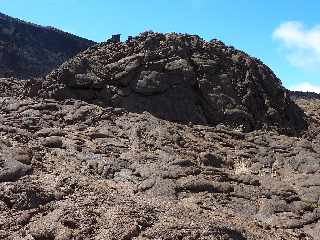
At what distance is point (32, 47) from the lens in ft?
242

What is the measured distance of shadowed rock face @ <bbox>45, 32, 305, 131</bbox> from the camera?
21562mm

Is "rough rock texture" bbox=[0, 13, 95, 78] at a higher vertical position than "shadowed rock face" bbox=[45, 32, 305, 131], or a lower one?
higher

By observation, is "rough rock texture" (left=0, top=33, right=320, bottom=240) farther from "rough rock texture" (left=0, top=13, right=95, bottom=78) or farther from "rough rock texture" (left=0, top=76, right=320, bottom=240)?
"rough rock texture" (left=0, top=13, right=95, bottom=78)

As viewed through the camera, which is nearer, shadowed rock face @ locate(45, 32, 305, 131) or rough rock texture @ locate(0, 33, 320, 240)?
rough rock texture @ locate(0, 33, 320, 240)

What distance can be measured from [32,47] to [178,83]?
5517cm

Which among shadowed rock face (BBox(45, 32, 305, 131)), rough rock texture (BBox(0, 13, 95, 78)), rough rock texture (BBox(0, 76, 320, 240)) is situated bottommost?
rough rock texture (BBox(0, 76, 320, 240))

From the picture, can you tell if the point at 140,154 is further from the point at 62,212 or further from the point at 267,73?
the point at 267,73

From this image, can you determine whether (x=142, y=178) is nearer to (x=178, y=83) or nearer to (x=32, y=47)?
(x=178, y=83)

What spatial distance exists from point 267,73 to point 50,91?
1082 centimetres

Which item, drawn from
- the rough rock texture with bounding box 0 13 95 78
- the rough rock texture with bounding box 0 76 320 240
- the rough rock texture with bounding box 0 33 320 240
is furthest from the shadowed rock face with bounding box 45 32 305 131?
the rough rock texture with bounding box 0 13 95 78

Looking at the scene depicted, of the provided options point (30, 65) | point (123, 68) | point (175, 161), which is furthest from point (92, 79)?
point (30, 65)

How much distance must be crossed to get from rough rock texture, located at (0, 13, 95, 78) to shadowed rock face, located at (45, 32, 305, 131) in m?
38.4

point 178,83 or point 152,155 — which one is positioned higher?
point 178,83

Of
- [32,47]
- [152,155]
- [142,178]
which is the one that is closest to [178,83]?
[152,155]
